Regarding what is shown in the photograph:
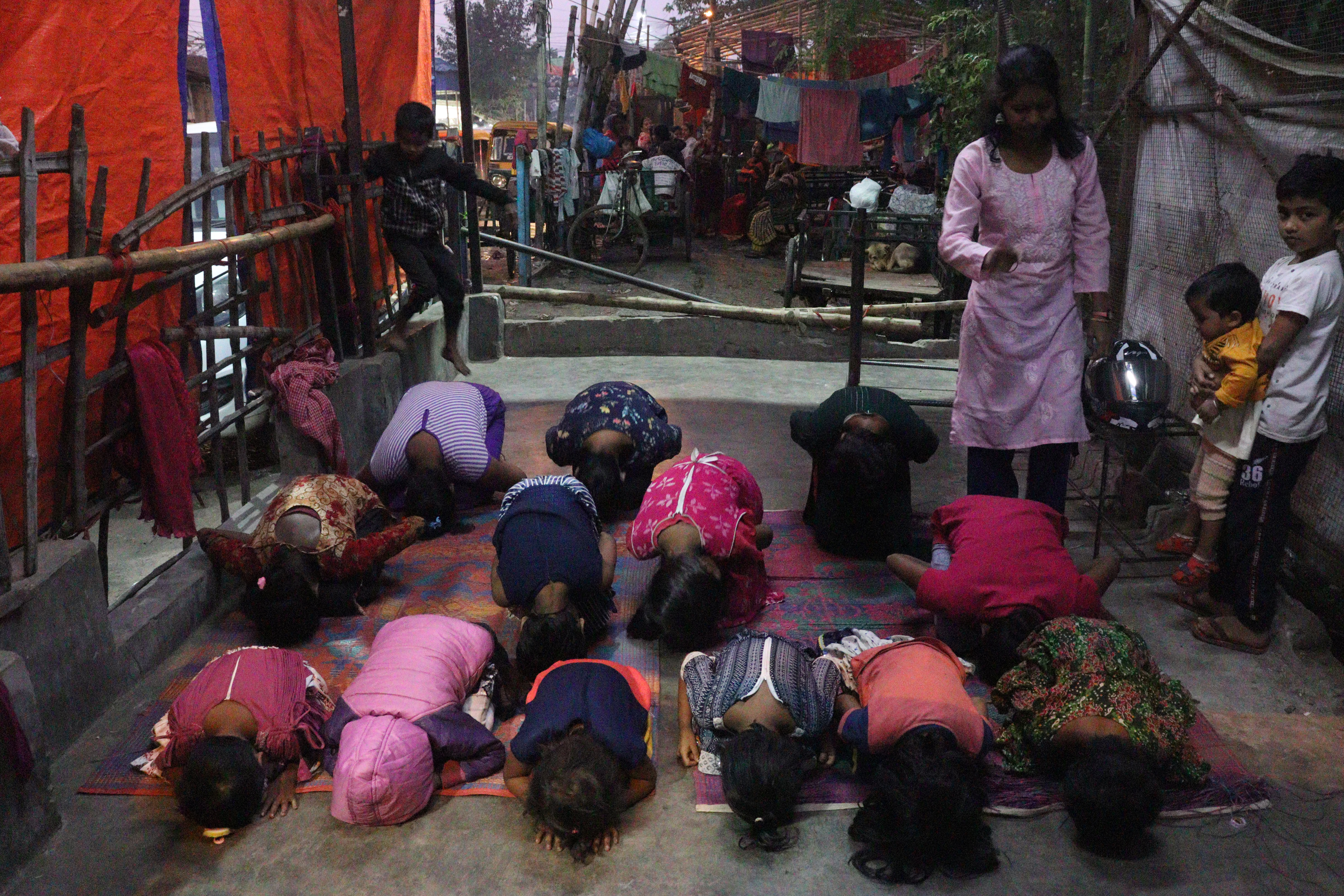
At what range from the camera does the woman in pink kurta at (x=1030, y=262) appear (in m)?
3.50

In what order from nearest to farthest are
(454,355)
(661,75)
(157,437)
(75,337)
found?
(75,337) → (157,437) → (454,355) → (661,75)

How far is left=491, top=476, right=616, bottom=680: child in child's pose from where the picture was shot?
125 inches

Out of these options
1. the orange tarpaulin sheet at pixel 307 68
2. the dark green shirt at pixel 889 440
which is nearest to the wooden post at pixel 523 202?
the orange tarpaulin sheet at pixel 307 68

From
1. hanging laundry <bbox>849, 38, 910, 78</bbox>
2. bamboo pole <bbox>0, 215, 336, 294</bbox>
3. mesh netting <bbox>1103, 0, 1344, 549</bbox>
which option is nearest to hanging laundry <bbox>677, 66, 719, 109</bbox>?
hanging laundry <bbox>849, 38, 910, 78</bbox>

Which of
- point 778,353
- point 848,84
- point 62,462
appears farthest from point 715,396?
point 848,84

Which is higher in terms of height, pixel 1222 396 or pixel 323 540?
pixel 1222 396

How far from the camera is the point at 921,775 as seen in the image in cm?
236

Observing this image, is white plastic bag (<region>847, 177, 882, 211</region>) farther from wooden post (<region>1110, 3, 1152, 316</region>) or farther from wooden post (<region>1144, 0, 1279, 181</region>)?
wooden post (<region>1144, 0, 1279, 181</region>)

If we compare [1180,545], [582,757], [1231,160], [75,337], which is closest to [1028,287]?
[1180,545]

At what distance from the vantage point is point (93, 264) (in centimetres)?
295

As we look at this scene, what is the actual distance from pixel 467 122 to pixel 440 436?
Result: 148 inches

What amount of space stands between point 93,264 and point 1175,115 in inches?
168

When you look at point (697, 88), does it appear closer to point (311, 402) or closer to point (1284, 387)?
point (311, 402)

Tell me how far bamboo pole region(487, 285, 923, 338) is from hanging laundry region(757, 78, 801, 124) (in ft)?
32.6
